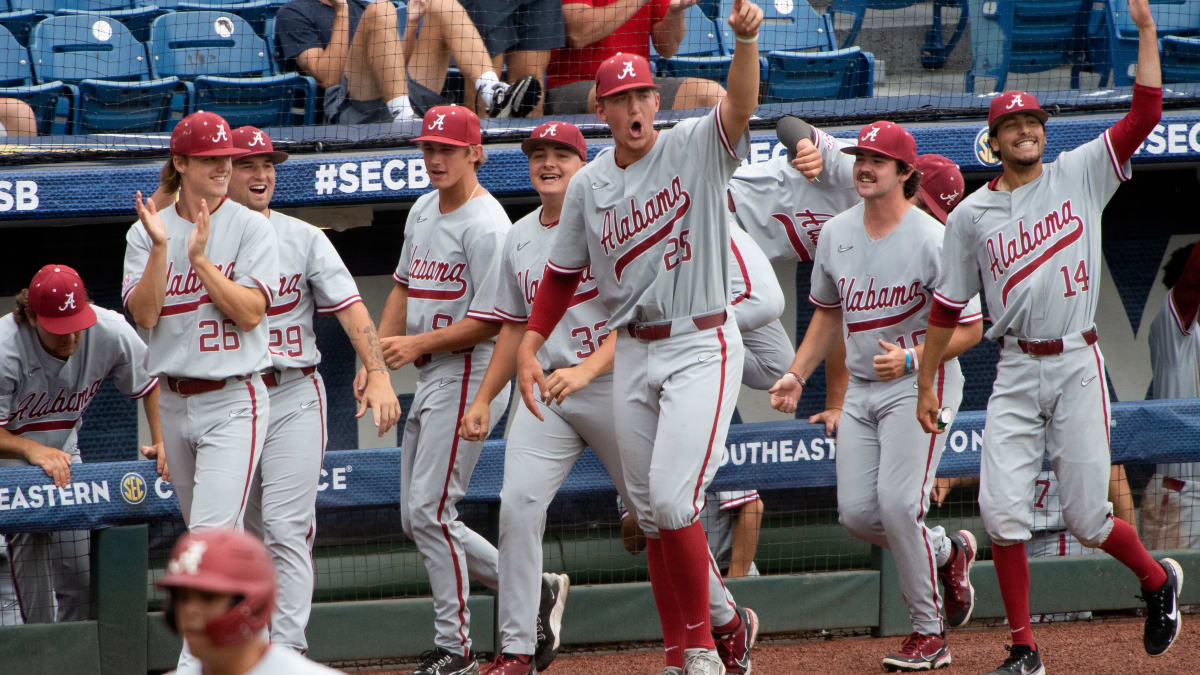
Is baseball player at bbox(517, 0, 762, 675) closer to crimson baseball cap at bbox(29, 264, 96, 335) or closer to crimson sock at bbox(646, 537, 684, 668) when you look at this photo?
crimson sock at bbox(646, 537, 684, 668)

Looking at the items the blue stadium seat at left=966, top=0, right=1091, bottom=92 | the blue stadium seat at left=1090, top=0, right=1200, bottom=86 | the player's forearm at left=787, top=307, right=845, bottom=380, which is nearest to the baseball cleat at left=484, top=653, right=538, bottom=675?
the player's forearm at left=787, top=307, right=845, bottom=380

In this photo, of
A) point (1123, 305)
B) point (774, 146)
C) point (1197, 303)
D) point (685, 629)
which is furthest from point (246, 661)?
point (1123, 305)

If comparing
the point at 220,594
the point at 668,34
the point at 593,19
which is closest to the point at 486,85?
the point at 593,19

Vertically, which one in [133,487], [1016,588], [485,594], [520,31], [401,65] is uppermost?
[520,31]

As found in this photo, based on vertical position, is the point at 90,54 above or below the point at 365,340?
above

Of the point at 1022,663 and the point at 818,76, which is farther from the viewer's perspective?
the point at 818,76

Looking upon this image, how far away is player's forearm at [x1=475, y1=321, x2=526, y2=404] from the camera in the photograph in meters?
3.74

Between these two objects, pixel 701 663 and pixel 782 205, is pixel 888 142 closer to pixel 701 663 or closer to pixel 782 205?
pixel 782 205

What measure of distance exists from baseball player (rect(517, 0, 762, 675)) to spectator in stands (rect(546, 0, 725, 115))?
7.96 feet

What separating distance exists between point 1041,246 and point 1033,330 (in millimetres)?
240

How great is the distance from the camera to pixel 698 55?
6637mm

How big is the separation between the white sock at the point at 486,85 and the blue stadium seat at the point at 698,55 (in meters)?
0.87

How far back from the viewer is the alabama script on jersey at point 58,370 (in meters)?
4.46

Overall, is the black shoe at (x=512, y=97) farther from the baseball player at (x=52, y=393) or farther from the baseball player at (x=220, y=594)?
the baseball player at (x=220, y=594)
